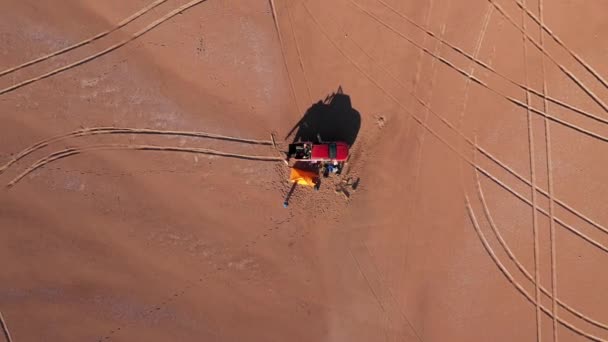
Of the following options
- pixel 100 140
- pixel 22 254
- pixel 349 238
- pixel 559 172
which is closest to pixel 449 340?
pixel 349 238

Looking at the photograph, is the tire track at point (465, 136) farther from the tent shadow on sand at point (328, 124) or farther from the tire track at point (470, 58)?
the tent shadow on sand at point (328, 124)

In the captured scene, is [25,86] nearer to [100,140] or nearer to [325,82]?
[100,140]

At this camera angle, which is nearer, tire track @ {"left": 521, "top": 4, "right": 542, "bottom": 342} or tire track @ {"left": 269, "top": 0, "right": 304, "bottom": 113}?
tire track @ {"left": 521, "top": 4, "right": 542, "bottom": 342}

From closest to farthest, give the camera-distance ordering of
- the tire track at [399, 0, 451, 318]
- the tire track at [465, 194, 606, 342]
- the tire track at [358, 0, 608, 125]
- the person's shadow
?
the tire track at [465, 194, 606, 342] < the tire track at [358, 0, 608, 125] < the tire track at [399, 0, 451, 318] < the person's shadow

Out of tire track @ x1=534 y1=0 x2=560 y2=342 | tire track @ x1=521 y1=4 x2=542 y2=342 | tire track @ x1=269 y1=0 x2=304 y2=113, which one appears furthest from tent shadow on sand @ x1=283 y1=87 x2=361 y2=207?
tire track @ x1=534 y1=0 x2=560 y2=342

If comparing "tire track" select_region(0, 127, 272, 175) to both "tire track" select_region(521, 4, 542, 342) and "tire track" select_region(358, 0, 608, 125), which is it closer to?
"tire track" select_region(358, 0, 608, 125)

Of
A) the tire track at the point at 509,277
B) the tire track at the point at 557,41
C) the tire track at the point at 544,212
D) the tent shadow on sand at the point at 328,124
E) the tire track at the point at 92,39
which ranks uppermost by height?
the tire track at the point at 557,41

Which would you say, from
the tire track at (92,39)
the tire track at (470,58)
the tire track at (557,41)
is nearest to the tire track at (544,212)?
the tire track at (470,58)

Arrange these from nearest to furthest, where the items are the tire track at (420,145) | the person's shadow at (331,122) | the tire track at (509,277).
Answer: the tire track at (509,277) → the tire track at (420,145) → the person's shadow at (331,122)
